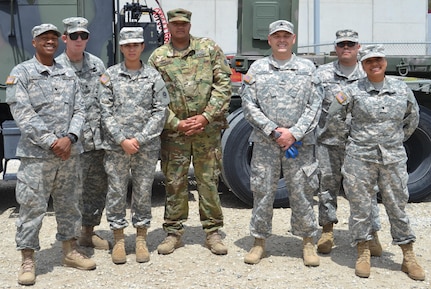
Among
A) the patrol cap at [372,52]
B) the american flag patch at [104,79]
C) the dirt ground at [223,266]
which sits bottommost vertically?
the dirt ground at [223,266]

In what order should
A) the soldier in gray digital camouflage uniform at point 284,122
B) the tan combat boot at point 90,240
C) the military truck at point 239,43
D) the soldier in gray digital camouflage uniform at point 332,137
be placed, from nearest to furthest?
the soldier in gray digital camouflage uniform at point 284,122, the soldier in gray digital camouflage uniform at point 332,137, the tan combat boot at point 90,240, the military truck at point 239,43

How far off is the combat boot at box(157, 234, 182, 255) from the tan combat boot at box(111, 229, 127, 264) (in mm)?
277

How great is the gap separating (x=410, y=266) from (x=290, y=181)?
953mm

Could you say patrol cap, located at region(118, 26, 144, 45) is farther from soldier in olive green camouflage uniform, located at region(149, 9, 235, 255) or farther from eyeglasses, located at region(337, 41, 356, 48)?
eyeglasses, located at region(337, 41, 356, 48)

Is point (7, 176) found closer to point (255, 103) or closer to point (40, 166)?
point (40, 166)

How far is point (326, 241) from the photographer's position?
4410 mm

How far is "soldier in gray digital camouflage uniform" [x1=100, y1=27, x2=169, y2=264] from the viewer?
13.5 feet

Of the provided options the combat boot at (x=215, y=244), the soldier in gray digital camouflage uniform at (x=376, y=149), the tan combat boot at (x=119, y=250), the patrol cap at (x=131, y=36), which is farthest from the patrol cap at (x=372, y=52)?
the tan combat boot at (x=119, y=250)

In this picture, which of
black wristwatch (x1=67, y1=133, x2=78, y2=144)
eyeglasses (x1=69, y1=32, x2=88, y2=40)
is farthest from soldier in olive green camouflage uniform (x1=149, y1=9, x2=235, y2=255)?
black wristwatch (x1=67, y1=133, x2=78, y2=144)

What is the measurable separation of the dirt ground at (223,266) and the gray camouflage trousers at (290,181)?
0.96 feet

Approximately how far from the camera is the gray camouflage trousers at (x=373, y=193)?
153 inches

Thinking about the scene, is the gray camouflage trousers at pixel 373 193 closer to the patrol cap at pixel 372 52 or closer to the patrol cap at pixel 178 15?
the patrol cap at pixel 372 52

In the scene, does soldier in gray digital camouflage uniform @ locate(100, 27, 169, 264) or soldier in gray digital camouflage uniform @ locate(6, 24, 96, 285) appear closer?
soldier in gray digital camouflage uniform @ locate(6, 24, 96, 285)

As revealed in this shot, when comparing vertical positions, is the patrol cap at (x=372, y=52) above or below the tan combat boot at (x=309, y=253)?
above
